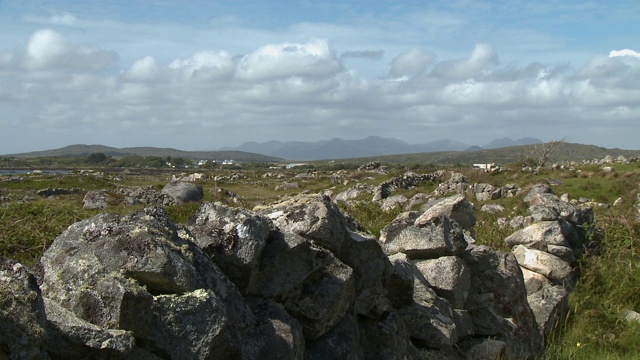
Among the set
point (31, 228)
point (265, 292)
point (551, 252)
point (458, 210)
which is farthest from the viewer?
point (551, 252)

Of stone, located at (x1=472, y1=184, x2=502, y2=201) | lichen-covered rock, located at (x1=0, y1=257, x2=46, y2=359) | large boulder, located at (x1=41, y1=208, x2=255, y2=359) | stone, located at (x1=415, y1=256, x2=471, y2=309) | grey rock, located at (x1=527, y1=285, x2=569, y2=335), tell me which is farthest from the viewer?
stone, located at (x1=472, y1=184, x2=502, y2=201)

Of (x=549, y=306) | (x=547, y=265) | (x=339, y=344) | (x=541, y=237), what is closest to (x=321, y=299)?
(x=339, y=344)

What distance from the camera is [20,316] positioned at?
3570 mm

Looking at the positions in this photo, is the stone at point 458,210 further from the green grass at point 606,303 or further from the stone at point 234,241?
the stone at point 234,241

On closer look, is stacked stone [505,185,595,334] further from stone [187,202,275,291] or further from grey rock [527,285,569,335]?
stone [187,202,275,291]

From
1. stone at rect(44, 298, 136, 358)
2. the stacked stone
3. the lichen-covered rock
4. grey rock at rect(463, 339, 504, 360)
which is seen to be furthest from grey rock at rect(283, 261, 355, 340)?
A: the stacked stone

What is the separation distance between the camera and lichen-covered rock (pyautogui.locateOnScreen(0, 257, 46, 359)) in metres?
3.48

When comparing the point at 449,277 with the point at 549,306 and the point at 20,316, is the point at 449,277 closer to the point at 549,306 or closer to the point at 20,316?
the point at 549,306

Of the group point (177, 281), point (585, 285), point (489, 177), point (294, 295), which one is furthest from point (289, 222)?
point (489, 177)

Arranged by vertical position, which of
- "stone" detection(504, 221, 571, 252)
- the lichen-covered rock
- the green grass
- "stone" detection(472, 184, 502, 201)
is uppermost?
the lichen-covered rock

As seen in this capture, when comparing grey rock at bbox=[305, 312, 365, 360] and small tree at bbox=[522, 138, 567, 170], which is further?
small tree at bbox=[522, 138, 567, 170]

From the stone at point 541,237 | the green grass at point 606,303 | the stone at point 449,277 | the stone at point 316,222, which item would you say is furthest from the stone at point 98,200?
the stone at point 316,222

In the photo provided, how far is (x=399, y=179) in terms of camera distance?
42250 mm

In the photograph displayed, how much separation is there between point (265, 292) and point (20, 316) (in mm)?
2630
